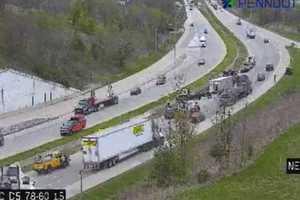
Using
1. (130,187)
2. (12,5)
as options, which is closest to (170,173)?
(130,187)

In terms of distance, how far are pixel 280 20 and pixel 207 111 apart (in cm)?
7690

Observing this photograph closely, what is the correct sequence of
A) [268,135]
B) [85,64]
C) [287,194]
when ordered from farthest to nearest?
1. [85,64]
2. [268,135]
3. [287,194]

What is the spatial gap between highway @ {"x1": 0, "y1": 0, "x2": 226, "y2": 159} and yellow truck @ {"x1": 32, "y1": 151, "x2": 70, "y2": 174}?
4753 millimetres

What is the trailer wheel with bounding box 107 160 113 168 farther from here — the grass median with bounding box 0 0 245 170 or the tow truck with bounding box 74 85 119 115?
the tow truck with bounding box 74 85 119 115

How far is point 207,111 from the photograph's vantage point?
188 ft

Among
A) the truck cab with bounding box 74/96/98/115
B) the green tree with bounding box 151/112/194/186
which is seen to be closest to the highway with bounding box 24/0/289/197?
the green tree with bounding box 151/112/194/186

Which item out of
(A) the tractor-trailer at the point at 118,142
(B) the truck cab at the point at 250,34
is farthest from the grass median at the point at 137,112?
(A) the tractor-trailer at the point at 118,142

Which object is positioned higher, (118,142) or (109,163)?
(118,142)

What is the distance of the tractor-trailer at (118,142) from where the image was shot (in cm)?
3984

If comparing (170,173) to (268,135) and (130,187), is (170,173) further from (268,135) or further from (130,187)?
(268,135)

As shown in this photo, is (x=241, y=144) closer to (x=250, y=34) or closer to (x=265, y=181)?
(x=265, y=181)

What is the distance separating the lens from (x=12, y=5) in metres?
79.1

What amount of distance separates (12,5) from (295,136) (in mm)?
42051

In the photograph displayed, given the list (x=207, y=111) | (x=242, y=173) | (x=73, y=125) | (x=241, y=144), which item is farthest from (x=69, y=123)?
(x=242, y=173)
